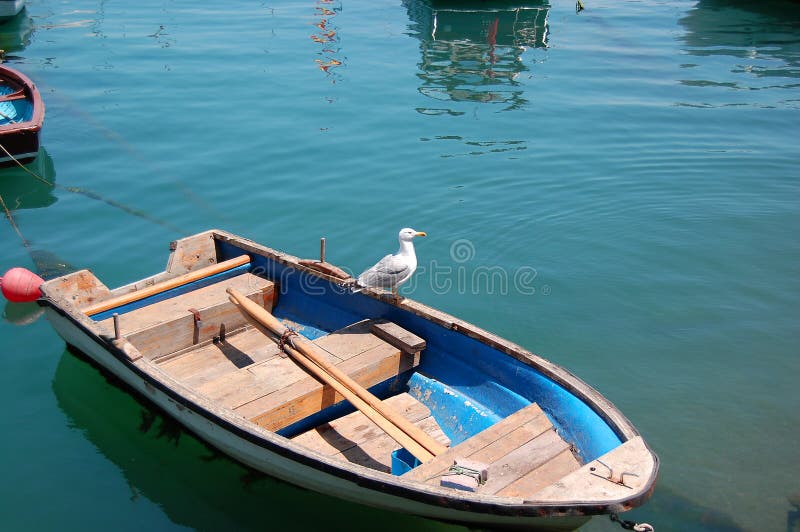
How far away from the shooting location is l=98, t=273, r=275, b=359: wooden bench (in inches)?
311

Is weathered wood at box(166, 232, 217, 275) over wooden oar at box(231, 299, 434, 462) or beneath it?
over

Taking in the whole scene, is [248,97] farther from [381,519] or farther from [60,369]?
[381,519]

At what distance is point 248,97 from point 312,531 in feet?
45.4

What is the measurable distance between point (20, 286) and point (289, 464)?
4776 millimetres

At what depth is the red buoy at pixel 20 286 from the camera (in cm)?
879

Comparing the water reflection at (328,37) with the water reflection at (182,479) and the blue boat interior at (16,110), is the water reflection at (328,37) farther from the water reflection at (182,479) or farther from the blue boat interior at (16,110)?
the water reflection at (182,479)

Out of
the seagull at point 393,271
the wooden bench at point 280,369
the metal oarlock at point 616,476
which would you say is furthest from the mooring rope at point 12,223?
the metal oarlock at point 616,476

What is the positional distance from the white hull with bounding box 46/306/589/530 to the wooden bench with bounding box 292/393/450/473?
1.36ft

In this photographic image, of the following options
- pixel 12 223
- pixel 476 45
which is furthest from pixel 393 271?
pixel 476 45

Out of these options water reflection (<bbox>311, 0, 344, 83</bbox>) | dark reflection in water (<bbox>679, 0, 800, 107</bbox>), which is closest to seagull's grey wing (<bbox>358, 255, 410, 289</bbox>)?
water reflection (<bbox>311, 0, 344, 83</bbox>)

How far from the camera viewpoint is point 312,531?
673 cm

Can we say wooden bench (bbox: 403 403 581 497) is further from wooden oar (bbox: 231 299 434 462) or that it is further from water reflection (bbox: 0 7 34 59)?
water reflection (bbox: 0 7 34 59)

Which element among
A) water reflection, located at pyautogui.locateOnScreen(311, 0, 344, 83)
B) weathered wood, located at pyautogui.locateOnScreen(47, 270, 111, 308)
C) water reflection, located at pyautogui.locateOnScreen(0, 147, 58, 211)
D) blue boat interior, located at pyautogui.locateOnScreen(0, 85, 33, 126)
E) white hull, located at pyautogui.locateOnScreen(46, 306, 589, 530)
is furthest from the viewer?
water reflection, located at pyautogui.locateOnScreen(311, 0, 344, 83)

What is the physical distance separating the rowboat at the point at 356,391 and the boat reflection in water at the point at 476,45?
9926 mm
